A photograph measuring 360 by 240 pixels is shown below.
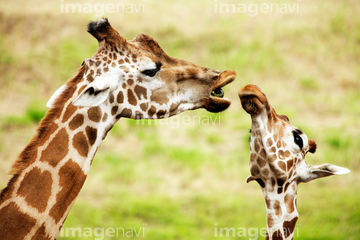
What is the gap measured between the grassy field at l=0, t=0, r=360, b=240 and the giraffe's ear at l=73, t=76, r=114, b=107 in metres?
5.67

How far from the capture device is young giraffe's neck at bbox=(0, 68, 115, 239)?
3979mm

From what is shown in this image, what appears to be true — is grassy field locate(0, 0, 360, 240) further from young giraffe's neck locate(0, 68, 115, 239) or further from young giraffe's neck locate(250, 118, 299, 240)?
young giraffe's neck locate(0, 68, 115, 239)

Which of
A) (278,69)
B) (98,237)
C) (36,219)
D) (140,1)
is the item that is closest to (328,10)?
(278,69)

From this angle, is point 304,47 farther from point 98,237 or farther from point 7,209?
point 7,209

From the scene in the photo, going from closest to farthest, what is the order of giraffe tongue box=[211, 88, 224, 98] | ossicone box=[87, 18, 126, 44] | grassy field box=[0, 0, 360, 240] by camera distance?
ossicone box=[87, 18, 126, 44]
giraffe tongue box=[211, 88, 224, 98]
grassy field box=[0, 0, 360, 240]

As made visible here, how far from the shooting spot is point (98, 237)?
30.0 ft

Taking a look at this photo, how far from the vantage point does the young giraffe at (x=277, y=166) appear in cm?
418

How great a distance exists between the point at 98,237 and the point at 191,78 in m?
5.44

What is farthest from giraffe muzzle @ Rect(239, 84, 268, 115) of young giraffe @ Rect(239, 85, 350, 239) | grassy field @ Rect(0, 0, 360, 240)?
grassy field @ Rect(0, 0, 360, 240)

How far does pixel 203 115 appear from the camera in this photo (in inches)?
480

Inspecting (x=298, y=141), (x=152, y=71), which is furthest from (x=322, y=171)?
(x=152, y=71)

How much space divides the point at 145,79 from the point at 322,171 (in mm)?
1706

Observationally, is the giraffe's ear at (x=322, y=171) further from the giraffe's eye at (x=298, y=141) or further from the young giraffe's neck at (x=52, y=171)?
the young giraffe's neck at (x=52, y=171)

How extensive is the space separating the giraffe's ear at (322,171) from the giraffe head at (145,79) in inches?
36.0
